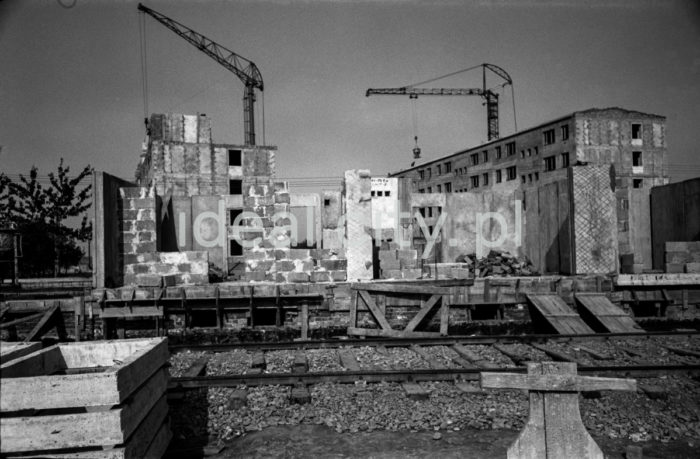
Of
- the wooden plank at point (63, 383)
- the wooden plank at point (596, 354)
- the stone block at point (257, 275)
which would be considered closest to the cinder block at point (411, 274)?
the stone block at point (257, 275)

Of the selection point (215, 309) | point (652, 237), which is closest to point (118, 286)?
A: point (215, 309)

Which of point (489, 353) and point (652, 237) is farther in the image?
point (652, 237)

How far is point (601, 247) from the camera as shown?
12148 millimetres

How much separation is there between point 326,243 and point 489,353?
1333 centimetres

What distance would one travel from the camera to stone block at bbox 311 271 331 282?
11750 mm

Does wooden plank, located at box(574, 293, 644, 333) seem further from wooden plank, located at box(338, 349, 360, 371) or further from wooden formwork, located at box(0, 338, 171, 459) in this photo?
wooden formwork, located at box(0, 338, 171, 459)

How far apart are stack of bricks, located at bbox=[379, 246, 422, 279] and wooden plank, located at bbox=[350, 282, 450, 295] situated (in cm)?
304

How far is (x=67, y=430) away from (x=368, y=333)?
6930mm

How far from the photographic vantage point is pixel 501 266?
14.3 m

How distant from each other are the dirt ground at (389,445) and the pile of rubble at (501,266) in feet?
32.4

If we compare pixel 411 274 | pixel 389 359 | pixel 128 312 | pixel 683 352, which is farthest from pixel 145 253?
pixel 683 352

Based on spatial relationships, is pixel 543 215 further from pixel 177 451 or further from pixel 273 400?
pixel 177 451

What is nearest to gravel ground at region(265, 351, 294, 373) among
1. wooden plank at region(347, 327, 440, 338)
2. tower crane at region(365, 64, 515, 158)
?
wooden plank at region(347, 327, 440, 338)

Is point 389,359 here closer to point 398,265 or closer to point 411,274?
point 411,274
